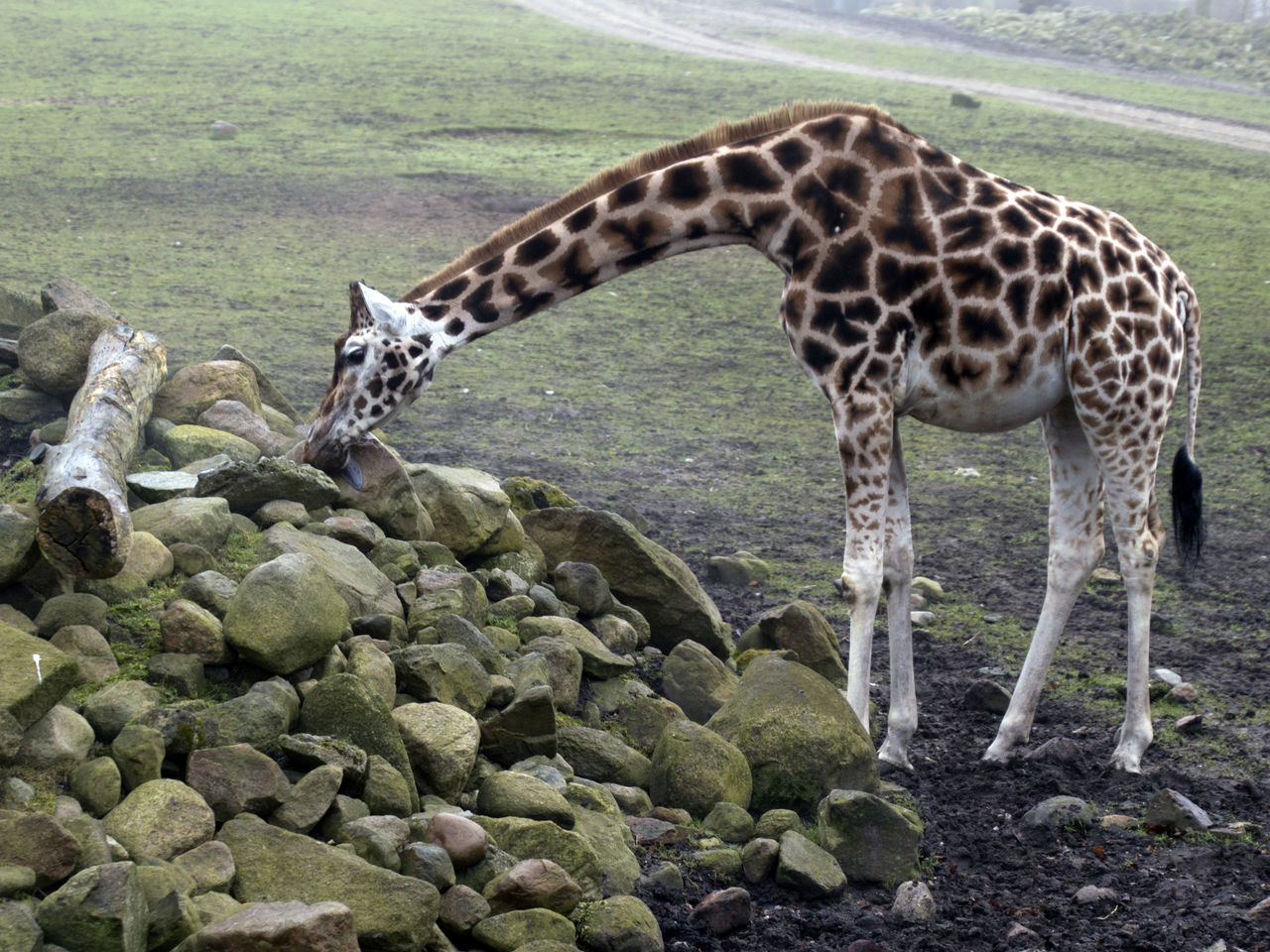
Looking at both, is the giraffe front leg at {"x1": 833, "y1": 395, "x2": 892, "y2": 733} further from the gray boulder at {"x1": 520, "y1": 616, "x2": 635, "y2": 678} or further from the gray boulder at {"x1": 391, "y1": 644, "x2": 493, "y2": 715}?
the gray boulder at {"x1": 391, "y1": 644, "x2": 493, "y2": 715}

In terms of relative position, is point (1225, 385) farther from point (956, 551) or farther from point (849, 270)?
point (849, 270)

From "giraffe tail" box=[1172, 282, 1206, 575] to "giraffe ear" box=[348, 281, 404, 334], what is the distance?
3.47 meters

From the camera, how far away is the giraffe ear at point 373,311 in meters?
5.21

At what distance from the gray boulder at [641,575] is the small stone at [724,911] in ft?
6.82

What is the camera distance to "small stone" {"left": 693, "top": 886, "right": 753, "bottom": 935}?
375 centimetres

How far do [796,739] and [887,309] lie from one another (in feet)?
5.79

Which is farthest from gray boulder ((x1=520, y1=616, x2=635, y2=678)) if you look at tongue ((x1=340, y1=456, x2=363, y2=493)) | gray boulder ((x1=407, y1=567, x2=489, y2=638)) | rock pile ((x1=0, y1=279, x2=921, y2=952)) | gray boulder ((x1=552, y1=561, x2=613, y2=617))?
tongue ((x1=340, y1=456, x2=363, y2=493))

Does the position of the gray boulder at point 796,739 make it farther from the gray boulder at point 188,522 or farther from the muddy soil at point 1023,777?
the gray boulder at point 188,522

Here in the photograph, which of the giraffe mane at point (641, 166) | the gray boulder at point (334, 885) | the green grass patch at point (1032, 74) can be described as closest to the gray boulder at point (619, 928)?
the gray boulder at point (334, 885)

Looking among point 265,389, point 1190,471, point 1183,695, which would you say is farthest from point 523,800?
point 265,389

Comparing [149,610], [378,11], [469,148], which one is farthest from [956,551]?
[378,11]

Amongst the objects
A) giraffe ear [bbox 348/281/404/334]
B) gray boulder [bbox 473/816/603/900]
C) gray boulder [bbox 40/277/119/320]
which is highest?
giraffe ear [bbox 348/281/404/334]

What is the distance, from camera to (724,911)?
12.3 feet

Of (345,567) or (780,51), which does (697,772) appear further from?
(780,51)
